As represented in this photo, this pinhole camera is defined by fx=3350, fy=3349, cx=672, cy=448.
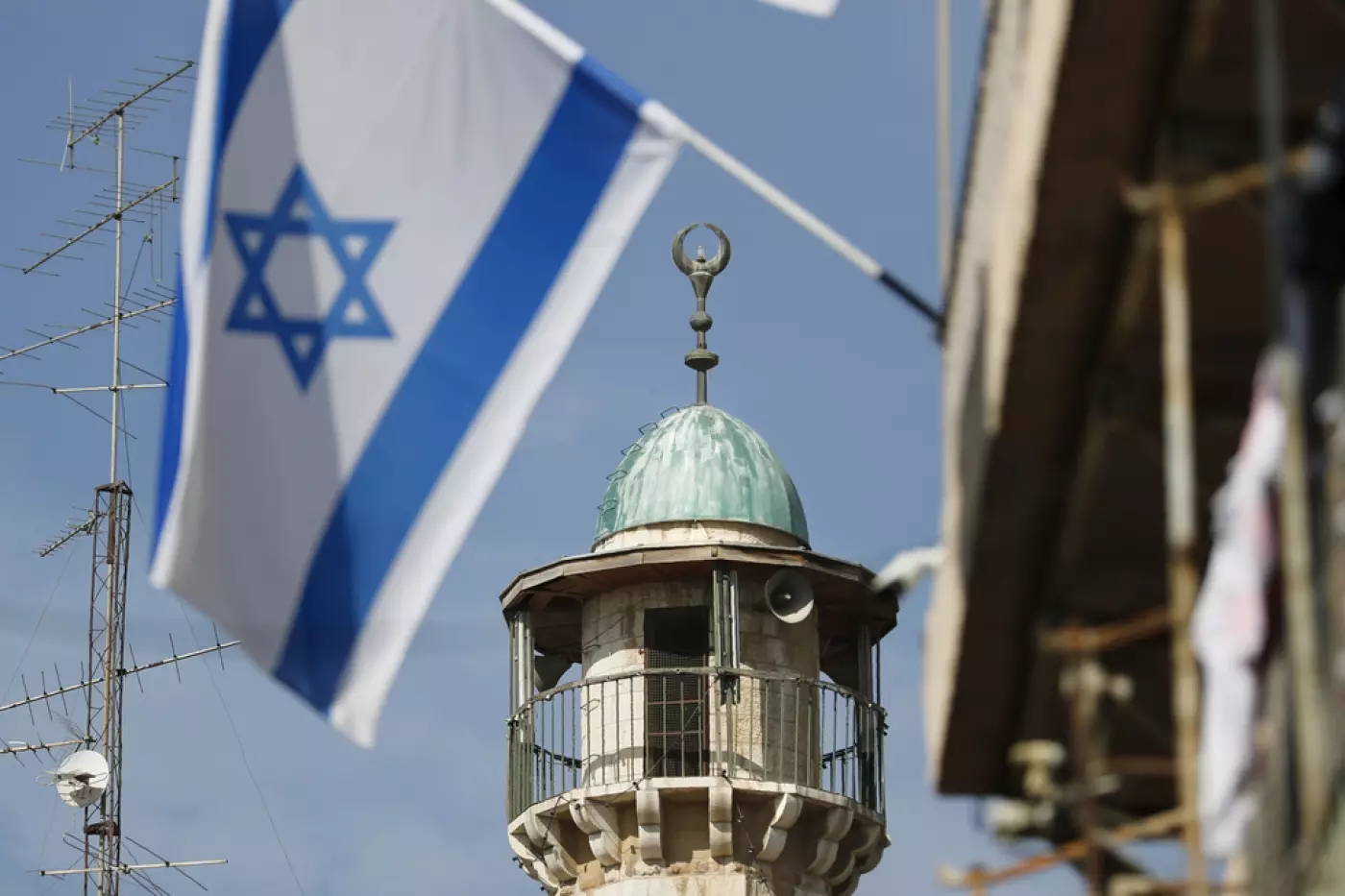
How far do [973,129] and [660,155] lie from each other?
255 cm

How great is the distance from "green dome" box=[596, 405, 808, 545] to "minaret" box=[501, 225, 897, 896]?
3cm

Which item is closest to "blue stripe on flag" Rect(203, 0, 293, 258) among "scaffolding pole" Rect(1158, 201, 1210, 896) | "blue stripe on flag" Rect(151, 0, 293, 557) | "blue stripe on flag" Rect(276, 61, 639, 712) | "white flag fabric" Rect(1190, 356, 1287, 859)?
"blue stripe on flag" Rect(151, 0, 293, 557)

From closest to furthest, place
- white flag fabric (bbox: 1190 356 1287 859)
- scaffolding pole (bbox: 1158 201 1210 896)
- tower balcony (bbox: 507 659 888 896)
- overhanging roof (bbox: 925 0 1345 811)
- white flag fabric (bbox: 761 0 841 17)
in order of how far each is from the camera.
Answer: white flag fabric (bbox: 1190 356 1287 859) < scaffolding pole (bbox: 1158 201 1210 896) < overhanging roof (bbox: 925 0 1345 811) < white flag fabric (bbox: 761 0 841 17) < tower balcony (bbox: 507 659 888 896)

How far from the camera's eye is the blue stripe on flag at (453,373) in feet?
54.3

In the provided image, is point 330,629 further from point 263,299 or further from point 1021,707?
point 1021,707

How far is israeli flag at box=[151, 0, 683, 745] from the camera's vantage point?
54.5 ft

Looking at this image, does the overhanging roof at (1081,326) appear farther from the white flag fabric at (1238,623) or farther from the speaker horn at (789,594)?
the speaker horn at (789,594)

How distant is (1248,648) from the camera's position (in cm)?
1126

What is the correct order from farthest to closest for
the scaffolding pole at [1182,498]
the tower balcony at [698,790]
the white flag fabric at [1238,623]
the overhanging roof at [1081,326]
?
1. the tower balcony at [698,790]
2. the overhanging roof at [1081,326]
3. the scaffolding pole at [1182,498]
4. the white flag fabric at [1238,623]

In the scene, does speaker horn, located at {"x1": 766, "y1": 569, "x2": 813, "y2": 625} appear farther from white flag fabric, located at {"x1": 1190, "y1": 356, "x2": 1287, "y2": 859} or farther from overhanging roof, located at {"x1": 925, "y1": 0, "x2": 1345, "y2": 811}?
white flag fabric, located at {"x1": 1190, "y1": 356, "x2": 1287, "y2": 859}

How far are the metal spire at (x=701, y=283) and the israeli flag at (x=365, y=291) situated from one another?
92.8ft

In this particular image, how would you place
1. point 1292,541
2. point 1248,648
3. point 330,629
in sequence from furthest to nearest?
1. point 330,629
2. point 1248,648
3. point 1292,541

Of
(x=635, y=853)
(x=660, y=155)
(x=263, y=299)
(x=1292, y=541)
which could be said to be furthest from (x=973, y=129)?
(x=635, y=853)

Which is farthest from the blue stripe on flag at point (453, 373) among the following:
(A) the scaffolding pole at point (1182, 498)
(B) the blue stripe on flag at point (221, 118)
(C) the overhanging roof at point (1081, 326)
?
(A) the scaffolding pole at point (1182, 498)
